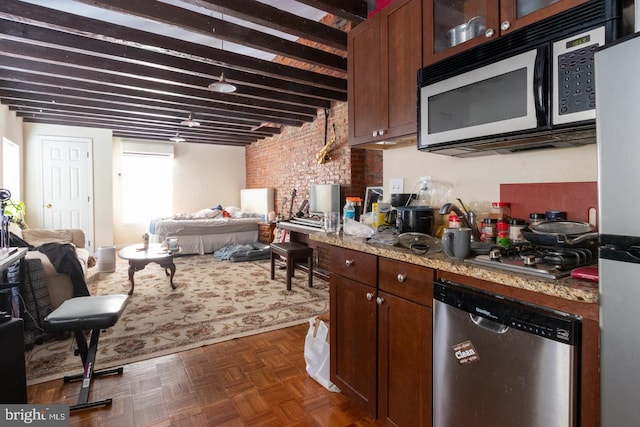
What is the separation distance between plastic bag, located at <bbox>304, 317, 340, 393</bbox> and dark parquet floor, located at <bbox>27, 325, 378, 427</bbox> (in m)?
0.04

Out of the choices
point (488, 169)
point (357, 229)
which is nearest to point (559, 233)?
point (488, 169)

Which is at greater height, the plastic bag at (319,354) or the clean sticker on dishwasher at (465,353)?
the clean sticker on dishwasher at (465,353)

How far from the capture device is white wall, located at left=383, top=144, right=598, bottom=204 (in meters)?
1.35

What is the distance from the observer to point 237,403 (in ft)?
5.93

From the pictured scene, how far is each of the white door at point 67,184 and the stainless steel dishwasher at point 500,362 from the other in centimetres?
688

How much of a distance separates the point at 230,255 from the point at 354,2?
4.19m

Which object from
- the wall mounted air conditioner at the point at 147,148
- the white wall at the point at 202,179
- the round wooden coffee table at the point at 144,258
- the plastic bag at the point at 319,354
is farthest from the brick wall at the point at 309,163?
the plastic bag at the point at 319,354

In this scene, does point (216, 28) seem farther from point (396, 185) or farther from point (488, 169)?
point (488, 169)

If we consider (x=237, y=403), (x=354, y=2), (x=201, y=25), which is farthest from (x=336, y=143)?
(x=237, y=403)

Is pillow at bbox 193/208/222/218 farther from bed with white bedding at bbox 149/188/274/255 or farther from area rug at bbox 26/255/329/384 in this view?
area rug at bbox 26/255/329/384

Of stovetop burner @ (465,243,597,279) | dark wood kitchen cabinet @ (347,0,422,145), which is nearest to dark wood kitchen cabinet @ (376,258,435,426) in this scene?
stovetop burner @ (465,243,597,279)

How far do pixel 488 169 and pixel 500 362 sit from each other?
99 centimetres

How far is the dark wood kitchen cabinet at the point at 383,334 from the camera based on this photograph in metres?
1.30

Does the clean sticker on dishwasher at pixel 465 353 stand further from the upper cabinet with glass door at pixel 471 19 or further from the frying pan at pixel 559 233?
the upper cabinet with glass door at pixel 471 19
